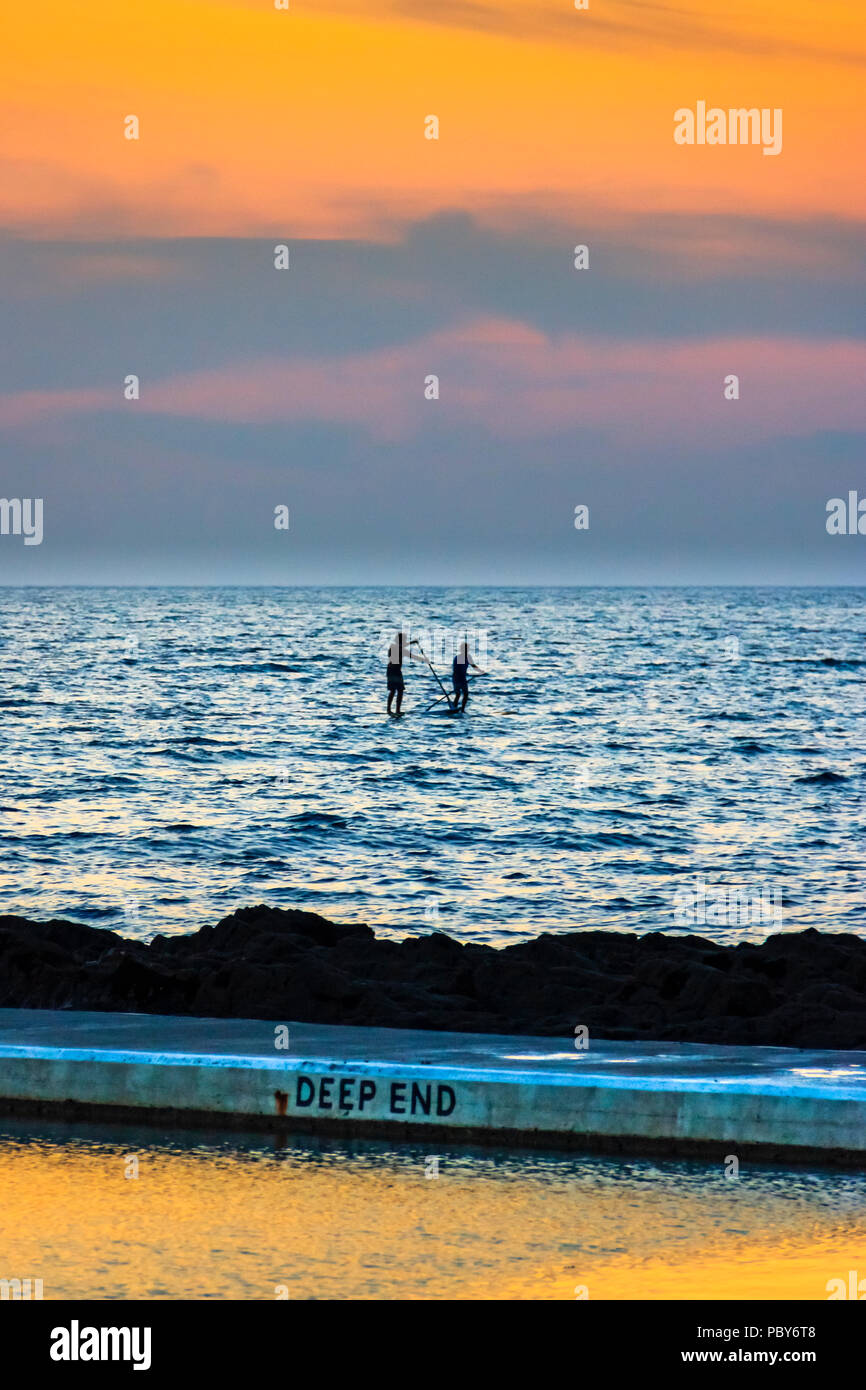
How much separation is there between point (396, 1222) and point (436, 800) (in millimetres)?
27498

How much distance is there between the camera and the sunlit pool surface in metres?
6.91

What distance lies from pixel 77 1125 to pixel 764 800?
27270 mm

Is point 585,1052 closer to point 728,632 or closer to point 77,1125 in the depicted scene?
point 77,1125

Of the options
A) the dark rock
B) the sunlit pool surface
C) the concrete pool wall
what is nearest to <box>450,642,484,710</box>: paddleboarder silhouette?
the dark rock

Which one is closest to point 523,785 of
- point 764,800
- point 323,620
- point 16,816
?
point 764,800

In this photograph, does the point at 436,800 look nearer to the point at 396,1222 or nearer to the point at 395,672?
the point at 395,672

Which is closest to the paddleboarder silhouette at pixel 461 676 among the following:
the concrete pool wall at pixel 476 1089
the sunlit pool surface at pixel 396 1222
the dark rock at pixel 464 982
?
the dark rock at pixel 464 982

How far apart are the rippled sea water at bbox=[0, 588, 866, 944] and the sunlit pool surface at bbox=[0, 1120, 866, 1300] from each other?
394 inches

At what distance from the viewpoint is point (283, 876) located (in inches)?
949

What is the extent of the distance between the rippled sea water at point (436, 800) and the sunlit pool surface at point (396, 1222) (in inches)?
394

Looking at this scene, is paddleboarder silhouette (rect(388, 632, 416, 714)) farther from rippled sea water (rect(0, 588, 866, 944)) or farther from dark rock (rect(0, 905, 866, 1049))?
dark rock (rect(0, 905, 866, 1049))

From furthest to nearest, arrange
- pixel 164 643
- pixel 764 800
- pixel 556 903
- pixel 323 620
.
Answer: pixel 323 620 < pixel 164 643 < pixel 764 800 < pixel 556 903

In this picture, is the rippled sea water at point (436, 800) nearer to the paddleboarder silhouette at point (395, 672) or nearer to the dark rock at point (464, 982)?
the paddleboarder silhouette at point (395, 672)

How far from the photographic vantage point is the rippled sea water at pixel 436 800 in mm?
21812
